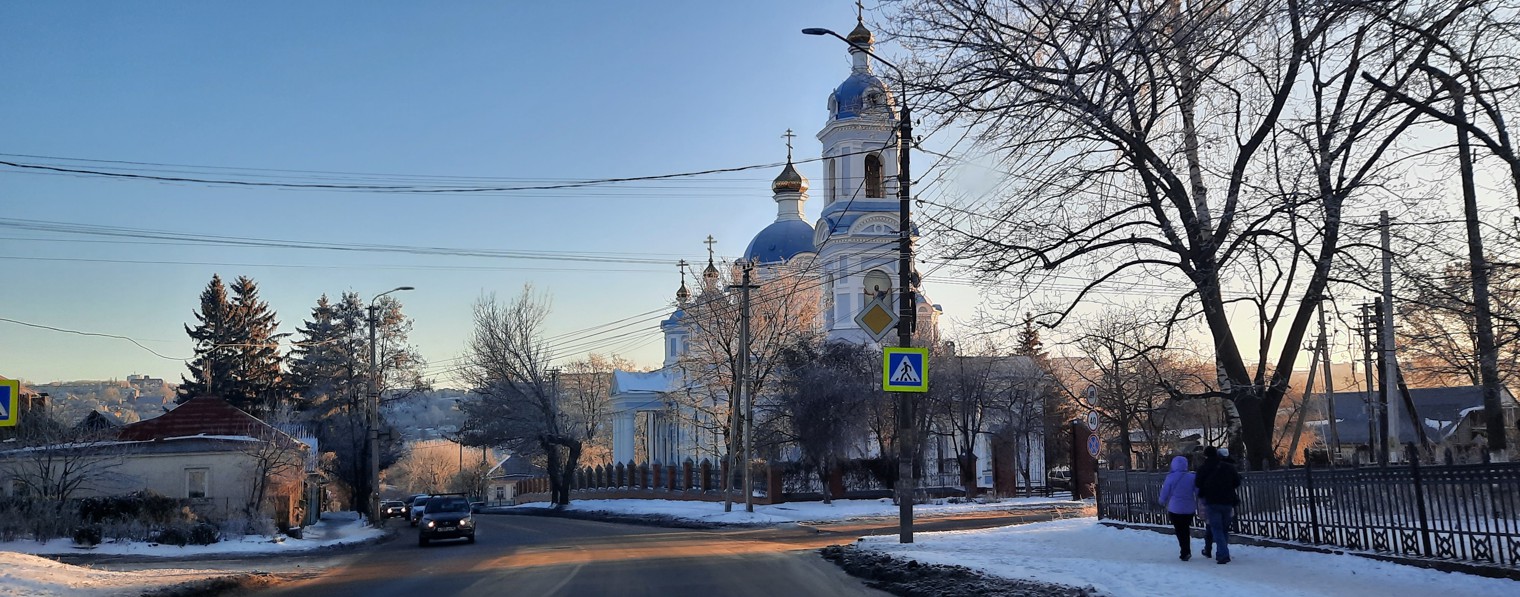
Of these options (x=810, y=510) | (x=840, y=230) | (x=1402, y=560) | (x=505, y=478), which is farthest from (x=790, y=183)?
(x=505, y=478)

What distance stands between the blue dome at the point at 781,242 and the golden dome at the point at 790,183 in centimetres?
236

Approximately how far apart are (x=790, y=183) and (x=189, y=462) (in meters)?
46.9

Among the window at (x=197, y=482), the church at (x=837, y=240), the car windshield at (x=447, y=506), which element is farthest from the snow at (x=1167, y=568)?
the church at (x=837, y=240)

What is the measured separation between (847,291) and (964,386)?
1540cm

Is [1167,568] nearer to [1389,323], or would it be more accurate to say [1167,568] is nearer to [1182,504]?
[1182,504]

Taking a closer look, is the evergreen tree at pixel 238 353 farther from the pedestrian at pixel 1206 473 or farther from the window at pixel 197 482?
the pedestrian at pixel 1206 473

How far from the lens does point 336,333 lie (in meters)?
73.7

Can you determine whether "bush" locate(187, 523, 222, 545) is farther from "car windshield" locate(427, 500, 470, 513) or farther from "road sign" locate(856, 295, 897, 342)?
"road sign" locate(856, 295, 897, 342)

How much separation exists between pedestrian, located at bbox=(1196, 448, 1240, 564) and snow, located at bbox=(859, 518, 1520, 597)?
303mm

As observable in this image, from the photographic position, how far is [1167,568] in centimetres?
1424

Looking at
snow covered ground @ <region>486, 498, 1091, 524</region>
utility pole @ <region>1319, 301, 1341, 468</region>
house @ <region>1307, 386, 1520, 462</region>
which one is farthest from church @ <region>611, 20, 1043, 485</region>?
house @ <region>1307, 386, 1520, 462</region>

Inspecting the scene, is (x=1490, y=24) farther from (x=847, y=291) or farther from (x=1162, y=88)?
(x=847, y=291)

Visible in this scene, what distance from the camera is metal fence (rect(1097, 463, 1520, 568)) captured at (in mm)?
11492

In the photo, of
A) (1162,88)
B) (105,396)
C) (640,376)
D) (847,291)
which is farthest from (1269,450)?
(105,396)
